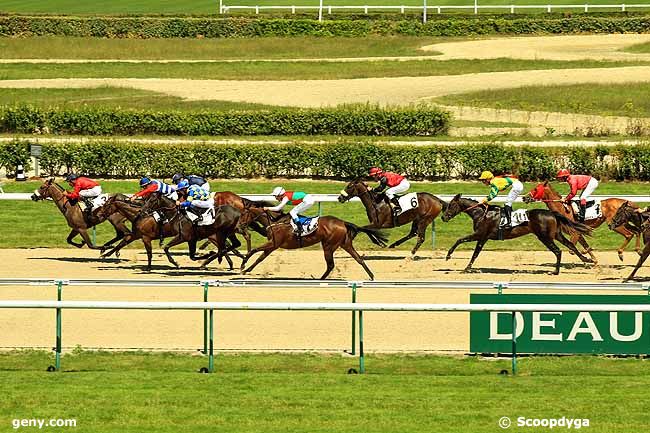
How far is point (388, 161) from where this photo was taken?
29766mm

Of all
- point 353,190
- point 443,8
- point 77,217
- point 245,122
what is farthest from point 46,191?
point 443,8

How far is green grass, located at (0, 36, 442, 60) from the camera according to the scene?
52.2 m

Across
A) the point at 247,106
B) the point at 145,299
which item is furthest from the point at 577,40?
the point at 145,299

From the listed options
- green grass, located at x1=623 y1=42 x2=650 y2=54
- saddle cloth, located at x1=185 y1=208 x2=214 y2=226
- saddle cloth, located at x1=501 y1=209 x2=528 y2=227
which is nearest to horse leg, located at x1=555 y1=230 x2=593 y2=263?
saddle cloth, located at x1=501 y1=209 x2=528 y2=227

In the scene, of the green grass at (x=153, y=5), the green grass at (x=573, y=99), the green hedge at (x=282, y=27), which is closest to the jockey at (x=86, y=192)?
the green grass at (x=573, y=99)

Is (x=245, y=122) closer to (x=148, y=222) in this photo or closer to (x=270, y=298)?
(x=148, y=222)

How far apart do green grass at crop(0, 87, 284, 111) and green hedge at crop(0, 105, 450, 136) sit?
9.79 ft

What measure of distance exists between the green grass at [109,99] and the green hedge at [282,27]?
11.8m

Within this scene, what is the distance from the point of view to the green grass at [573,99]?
4006cm

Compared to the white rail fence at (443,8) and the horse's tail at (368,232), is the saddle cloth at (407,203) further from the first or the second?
the white rail fence at (443,8)

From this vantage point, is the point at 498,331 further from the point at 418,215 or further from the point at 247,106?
the point at 247,106

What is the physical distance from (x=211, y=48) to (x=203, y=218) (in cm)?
3357

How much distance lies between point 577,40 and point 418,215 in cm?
3338

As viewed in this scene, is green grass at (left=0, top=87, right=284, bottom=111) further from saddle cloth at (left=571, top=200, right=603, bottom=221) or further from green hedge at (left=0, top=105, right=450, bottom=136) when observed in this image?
saddle cloth at (left=571, top=200, right=603, bottom=221)
